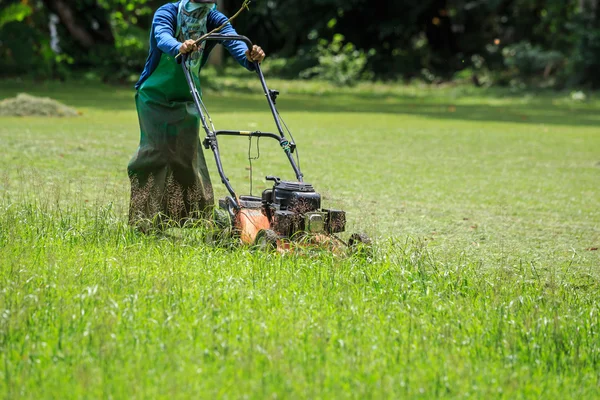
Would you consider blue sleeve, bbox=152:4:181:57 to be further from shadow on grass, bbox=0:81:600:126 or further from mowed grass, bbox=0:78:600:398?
shadow on grass, bbox=0:81:600:126

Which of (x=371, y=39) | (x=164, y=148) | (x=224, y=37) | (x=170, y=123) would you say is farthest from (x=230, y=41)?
(x=371, y=39)

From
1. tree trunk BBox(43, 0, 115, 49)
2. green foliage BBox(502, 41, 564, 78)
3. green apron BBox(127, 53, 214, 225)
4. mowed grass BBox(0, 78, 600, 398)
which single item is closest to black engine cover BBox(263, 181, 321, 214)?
mowed grass BBox(0, 78, 600, 398)

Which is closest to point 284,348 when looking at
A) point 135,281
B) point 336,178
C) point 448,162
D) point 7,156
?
point 135,281

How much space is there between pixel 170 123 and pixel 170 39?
681 millimetres

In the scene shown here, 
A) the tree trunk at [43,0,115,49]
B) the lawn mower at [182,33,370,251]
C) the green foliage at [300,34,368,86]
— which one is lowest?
the lawn mower at [182,33,370,251]

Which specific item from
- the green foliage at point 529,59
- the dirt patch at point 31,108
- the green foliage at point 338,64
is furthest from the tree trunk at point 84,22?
the dirt patch at point 31,108

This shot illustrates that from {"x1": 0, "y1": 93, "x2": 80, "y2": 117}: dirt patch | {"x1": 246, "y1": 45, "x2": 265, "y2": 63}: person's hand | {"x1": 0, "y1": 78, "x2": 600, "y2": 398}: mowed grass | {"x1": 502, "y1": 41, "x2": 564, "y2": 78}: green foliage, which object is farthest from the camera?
{"x1": 502, "y1": 41, "x2": 564, "y2": 78}: green foliage

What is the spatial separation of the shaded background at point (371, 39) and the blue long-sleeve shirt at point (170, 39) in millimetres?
22738

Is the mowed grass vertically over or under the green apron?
under

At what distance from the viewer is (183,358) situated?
449cm

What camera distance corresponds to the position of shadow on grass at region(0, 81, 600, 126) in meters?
22.8

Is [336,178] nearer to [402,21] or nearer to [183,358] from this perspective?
[183,358]

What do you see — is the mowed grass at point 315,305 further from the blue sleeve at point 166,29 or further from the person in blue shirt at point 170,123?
the blue sleeve at point 166,29

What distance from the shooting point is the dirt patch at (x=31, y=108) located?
60.2ft
